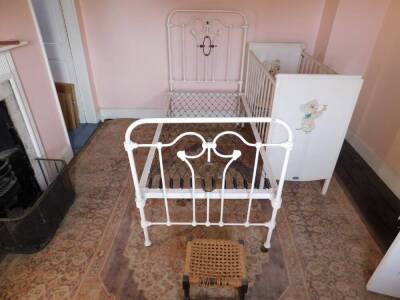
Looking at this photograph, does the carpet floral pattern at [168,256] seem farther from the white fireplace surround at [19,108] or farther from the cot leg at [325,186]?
the white fireplace surround at [19,108]

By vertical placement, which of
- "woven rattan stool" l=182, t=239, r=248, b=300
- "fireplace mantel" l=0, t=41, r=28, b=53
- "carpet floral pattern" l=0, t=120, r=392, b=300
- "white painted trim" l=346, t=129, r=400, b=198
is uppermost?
"fireplace mantel" l=0, t=41, r=28, b=53

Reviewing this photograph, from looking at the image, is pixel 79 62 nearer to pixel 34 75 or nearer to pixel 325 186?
pixel 34 75

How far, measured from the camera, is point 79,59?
290cm

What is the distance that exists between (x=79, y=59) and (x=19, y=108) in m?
1.26

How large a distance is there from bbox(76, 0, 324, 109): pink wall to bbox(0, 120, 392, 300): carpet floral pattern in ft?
5.03

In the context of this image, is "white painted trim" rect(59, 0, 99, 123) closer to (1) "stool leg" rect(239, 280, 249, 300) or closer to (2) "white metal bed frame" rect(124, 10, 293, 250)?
(2) "white metal bed frame" rect(124, 10, 293, 250)

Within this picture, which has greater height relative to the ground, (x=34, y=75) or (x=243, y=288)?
(x=34, y=75)

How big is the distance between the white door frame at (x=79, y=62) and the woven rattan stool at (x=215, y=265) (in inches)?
93.7

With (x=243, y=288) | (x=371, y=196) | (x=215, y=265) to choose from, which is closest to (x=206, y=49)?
(x=371, y=196)

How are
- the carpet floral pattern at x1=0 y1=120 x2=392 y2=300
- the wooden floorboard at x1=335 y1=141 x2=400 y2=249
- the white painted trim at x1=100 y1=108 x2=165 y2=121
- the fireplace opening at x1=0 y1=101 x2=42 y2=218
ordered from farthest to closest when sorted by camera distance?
the white painted trim at x1=100 y1=108 x2=165 y2=121
the wooden floorboard at x1=335 y1=141 x2=400 y2=249
the fireplace opening at x1=0 y1=101 x2=42 y2=218
the carpet floral pattern at x1=0 y1=120 x2=392 y2=300

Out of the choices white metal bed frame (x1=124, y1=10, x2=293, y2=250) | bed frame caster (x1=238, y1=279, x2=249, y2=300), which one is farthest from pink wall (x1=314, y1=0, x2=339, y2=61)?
bed frame caster (x1=238, y1=279, x2=249, y2=300)

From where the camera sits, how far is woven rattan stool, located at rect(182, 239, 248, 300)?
4.25ft

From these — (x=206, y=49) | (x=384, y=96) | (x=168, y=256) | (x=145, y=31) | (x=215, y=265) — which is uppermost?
(x=145, y=31)

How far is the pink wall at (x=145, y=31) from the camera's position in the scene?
2.75 metres
